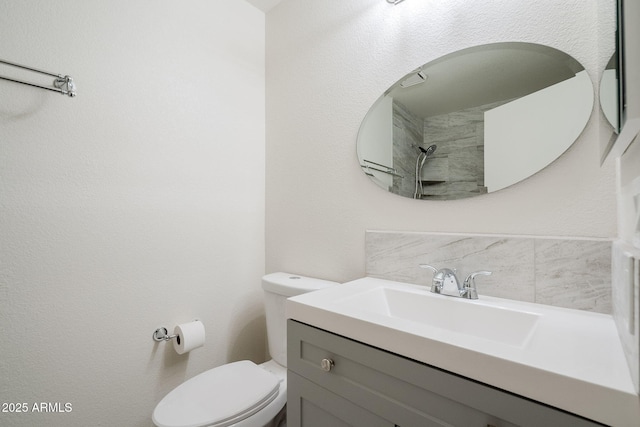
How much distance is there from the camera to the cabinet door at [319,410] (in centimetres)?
75

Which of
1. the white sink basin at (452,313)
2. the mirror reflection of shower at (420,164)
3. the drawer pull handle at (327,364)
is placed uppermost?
the mirror reflection of shower at (420,164)

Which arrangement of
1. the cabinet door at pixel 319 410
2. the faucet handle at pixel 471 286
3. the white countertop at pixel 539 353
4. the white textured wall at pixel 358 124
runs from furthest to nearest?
the faucet handle at pixel 471 286, the white textured wall at pixel 358 124, the cabinet door at pixel 319 410, the white countertop at pixel 539 353

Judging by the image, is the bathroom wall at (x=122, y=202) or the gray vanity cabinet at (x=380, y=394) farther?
the bathroom wall at (x=122, y=202)

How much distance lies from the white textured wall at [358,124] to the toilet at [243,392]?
23 centimetres

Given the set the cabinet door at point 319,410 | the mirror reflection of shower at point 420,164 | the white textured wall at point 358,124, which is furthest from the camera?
the mirror reflection of shower at point 420,164

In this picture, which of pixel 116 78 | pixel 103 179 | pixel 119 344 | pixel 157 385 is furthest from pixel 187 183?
pixel 157 385

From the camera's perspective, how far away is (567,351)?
0.59 metres

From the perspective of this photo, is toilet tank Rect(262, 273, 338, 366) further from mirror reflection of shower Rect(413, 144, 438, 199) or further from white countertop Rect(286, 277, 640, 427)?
mirror reflection of shower Rect(413, 144, 438, 199)

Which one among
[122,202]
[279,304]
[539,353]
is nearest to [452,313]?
[539,353]

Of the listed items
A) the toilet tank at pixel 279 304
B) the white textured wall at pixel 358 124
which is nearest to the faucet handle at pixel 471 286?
the white textured wall at pixel 358 124

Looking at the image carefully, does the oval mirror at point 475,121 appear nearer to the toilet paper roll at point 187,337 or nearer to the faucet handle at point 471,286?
the faucet handle at point 471,286

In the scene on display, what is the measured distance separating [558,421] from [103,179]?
1.63 m

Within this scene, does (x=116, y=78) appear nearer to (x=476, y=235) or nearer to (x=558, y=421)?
(x=476, y=235)

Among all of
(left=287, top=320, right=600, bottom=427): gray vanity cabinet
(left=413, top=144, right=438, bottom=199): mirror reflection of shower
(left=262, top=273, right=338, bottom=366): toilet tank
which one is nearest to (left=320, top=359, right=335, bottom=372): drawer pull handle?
(left=287, top=320, right=600, bottom=427): gray vanity cabinet
